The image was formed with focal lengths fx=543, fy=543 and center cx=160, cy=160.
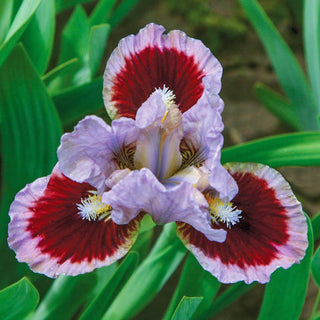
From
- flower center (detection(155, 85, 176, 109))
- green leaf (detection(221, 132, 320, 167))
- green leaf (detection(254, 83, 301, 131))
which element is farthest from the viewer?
green leaf (detection(254, 83, 301, 131))

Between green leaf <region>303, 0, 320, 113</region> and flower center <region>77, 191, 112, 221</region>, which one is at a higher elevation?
flower center <region>77, 191, 112, 221</region>

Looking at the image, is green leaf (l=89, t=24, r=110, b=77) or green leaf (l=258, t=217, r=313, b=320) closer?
green leaf (l=258, t=217, r=313, b=320)

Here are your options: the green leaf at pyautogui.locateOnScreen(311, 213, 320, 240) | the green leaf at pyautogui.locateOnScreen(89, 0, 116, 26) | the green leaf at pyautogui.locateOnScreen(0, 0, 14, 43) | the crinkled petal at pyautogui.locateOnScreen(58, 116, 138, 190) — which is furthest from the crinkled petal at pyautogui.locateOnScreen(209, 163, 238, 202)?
the green leaf at pyautogui.locateOnScreen(89, 0, 116, 26)

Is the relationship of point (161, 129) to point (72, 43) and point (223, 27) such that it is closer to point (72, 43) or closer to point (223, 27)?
point (72, 43)

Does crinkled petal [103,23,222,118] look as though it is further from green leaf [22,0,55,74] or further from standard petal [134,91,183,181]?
green leaf [22,0,55,74]

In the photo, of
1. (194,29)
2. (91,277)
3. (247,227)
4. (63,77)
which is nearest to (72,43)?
(63,77)

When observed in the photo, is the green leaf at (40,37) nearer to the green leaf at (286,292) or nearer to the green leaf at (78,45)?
the green leaf at (78,45)

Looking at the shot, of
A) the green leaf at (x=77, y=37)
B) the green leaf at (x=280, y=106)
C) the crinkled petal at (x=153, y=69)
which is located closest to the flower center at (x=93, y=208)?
the crinkled petal at (x=153, y=69)
